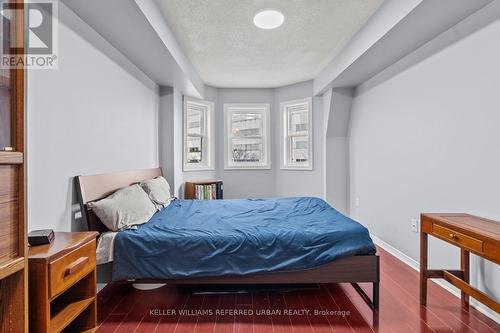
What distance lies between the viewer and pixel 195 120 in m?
4.82

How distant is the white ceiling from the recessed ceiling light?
55 mm

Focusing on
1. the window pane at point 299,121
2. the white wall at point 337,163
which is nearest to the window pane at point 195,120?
the window pane at point 299,121

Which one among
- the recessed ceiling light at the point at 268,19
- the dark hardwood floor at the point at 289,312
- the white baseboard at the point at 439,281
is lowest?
the dark hardwood floor at the point at 289,312

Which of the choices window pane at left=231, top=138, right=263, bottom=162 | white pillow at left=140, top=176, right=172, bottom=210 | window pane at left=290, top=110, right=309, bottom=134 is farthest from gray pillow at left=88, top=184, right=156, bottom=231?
window pane at left=290, top=110, right=309, bottom=134

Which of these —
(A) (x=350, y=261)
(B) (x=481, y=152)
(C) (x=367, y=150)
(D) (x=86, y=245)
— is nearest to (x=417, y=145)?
(B) (x=481, y=152)

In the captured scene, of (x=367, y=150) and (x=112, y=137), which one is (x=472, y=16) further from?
(x=112, y=137)

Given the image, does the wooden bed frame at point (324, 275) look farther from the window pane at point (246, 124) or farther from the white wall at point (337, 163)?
the window pane at point (246, 124)

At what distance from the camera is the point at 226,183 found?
505 cm

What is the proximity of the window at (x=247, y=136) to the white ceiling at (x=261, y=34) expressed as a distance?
35.5 inches

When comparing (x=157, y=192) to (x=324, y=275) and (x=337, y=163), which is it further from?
(x=337, y=163)

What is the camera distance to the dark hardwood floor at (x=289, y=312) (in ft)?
6.08

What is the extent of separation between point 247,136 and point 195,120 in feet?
3.39

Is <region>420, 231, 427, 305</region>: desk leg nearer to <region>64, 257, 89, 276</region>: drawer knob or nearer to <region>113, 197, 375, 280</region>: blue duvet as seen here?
<region>113, 197, 375, 280</region>: blue duvet

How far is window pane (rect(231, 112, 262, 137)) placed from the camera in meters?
5.14
